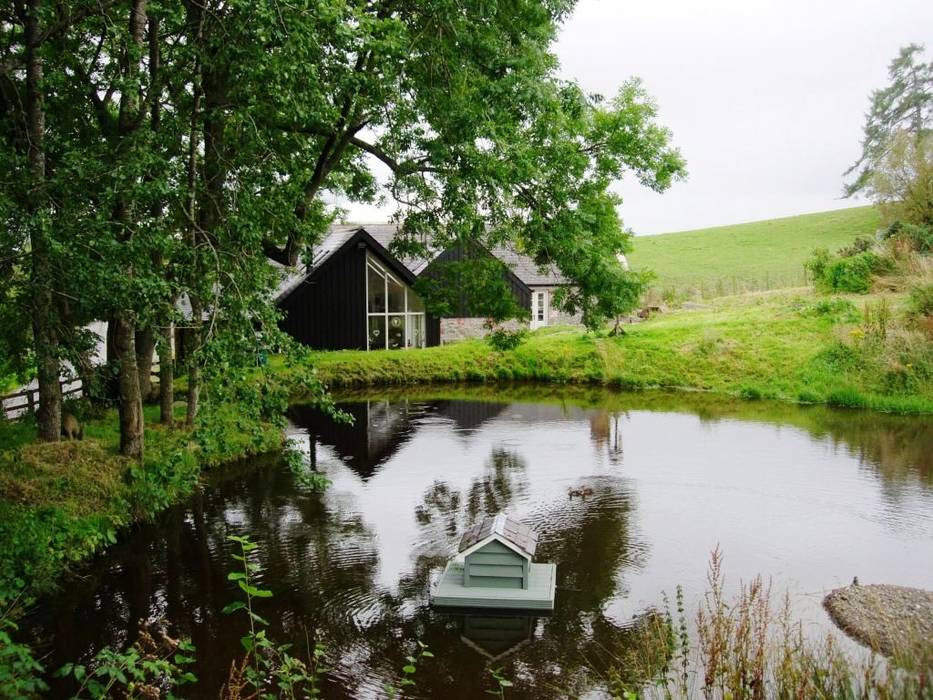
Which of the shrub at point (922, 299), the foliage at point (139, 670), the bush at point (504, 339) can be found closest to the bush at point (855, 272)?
the shrub at point (922, 299)

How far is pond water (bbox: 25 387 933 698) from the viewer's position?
26.6 ft

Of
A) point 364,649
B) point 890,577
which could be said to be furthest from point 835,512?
point 364,649

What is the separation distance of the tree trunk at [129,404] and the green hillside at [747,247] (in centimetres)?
3088

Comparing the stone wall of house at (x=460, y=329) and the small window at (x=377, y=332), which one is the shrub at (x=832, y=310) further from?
the small window at (x=377, y=332)

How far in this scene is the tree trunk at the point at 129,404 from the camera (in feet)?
39.1

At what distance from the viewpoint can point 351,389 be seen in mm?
25734

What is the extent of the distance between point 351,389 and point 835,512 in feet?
54.3

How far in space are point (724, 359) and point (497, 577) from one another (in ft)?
60.5

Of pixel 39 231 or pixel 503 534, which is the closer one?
pixel 39 231

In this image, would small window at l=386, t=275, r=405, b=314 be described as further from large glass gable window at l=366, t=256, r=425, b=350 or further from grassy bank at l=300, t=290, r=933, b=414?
grassy bank at l=300, t=290, r=933, b=414

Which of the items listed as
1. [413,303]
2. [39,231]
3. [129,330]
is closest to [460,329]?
[413,303]

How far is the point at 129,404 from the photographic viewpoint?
12422mm

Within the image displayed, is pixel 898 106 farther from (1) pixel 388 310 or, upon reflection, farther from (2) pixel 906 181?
(1) pixel 388 310

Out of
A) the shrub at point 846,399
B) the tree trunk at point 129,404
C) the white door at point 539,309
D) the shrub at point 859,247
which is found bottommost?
the shrub at point 846,399
